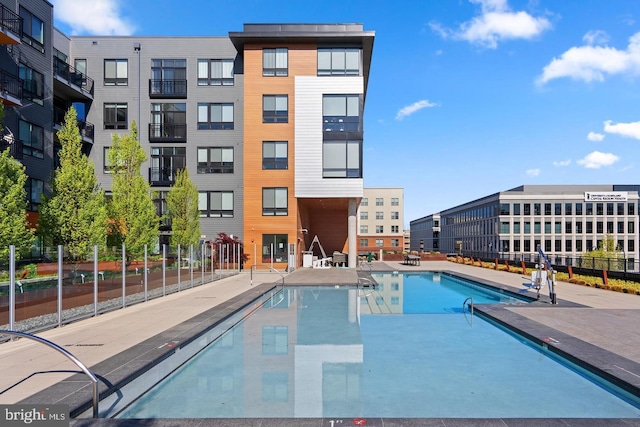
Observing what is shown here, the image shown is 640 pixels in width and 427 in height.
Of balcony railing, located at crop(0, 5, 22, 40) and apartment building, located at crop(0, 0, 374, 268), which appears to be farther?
apartment building, located at crop(0, 0, 374, 268)

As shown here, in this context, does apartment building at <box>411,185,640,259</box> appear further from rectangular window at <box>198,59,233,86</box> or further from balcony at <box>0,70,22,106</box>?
balcony at <box>0,70,22,106</box>

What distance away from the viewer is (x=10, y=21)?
2152 centimetres

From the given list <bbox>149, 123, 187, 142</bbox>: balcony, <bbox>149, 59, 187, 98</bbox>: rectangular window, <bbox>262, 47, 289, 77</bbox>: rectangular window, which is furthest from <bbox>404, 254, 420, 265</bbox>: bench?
<bbox>149, 59, 187, 98</bbox>: rectangular window

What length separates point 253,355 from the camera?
28.0ft

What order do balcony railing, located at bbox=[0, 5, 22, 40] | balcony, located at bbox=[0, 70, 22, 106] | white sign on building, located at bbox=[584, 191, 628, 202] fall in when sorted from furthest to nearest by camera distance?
white sign on building, located at bbox=[584, 191, 628, 202] < balcony, located at bbox=[0, 70, 22, 106] < balcony railing, located at bbox=[0, 5, 22, 40]

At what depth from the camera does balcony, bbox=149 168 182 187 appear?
3344 cm

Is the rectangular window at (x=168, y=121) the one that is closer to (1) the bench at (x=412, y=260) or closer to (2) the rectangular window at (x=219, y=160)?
(2) the rectangular window at (x=219, y=160)

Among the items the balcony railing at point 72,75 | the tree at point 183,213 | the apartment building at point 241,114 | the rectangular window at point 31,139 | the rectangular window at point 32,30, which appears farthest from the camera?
the apartment building at point 241,114

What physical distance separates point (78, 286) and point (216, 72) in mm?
25980

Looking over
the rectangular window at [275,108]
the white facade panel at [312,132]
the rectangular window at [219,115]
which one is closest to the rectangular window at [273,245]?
the white facade panel at [312,132]

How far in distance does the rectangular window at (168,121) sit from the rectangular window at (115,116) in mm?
2174

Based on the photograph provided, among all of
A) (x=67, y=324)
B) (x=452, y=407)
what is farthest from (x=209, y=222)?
(x=452, y=407)

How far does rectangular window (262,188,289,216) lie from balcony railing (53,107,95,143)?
48.6 ft

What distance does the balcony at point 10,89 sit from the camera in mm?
20969
